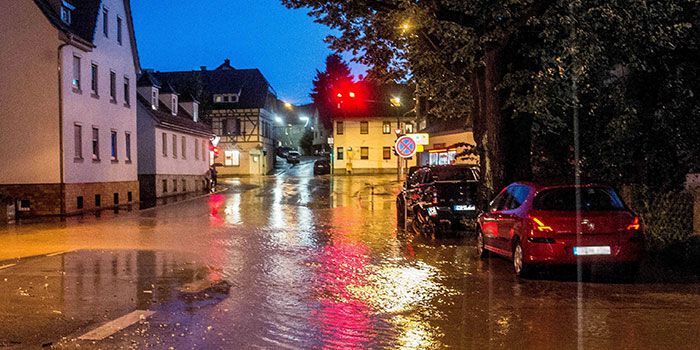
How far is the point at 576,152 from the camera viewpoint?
54.5ft

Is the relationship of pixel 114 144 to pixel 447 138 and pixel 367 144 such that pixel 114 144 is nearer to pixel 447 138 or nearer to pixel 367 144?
pixel 447 138

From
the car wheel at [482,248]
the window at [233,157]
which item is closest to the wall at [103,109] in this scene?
the car wheel at [482,248]

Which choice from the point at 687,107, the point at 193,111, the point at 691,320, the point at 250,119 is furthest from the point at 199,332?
the point at 250,119

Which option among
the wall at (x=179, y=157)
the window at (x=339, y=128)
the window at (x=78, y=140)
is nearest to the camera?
the window at (x=78, y=140)

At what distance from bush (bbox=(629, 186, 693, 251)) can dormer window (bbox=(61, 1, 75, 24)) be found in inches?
918

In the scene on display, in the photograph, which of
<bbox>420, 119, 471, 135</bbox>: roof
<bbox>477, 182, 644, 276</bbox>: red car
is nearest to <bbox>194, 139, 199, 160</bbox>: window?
<bbox>420, 119, 471, 135</bbox>: roof

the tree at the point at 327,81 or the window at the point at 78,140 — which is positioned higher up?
the tree at the point at 327,81

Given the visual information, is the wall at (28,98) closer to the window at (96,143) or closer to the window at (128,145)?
the window at (96,143)

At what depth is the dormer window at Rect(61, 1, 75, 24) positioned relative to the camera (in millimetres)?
27156

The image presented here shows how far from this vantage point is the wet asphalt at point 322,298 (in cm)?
684

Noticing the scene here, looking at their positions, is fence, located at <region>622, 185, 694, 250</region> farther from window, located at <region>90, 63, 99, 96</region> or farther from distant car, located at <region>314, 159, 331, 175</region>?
distant car, located at <region>314, 159, 331, 175</region>

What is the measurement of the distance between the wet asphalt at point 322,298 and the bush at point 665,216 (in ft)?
2.82

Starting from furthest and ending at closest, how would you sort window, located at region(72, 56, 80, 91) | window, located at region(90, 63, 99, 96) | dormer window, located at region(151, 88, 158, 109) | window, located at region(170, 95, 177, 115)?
window, located at region(170, 95, 177, 115) → dormer window, located at region(151, 88, 158, 109) → window, located at region(90, 63, 99, 96) → window, located at region(72, 56, 80, 91)

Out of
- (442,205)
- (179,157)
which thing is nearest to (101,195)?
(179,157)
